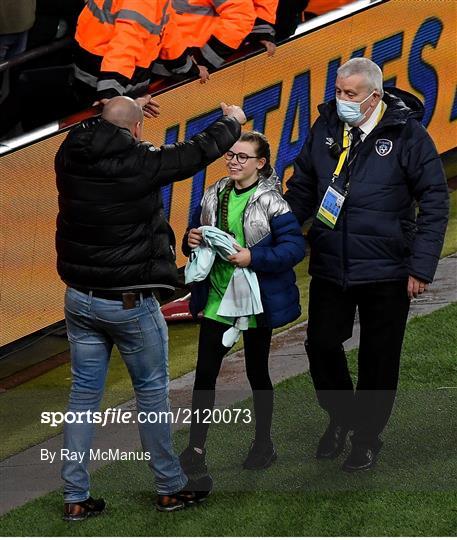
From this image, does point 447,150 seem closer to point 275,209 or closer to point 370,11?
point 370,11

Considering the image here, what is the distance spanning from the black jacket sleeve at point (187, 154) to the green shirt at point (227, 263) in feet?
1.32

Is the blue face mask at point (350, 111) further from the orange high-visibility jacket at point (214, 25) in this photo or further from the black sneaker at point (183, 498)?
the orange high-visibility jacket at point (214, 25)

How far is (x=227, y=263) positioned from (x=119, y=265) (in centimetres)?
71

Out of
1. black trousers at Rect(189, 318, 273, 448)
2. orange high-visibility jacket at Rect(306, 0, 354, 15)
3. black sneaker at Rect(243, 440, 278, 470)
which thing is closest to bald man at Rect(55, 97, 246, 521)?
black trousers at Rect(189, 318, 273, 448)

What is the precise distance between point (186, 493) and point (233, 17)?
3883mm

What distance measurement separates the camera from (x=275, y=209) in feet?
21.6

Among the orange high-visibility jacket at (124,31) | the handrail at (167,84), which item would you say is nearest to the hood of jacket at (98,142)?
the handrail at (167,84)

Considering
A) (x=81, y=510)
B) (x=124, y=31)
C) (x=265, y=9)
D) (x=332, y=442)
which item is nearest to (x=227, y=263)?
(x=332, y=442)

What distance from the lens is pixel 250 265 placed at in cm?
652

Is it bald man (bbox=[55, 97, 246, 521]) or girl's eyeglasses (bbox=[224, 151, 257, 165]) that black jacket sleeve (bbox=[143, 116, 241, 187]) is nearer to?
bald man (bbox=[55, 97, 246, 521])

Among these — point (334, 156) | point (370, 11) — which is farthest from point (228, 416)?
point (370, 11)

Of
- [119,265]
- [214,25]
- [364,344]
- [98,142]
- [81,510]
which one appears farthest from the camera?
[214,25]

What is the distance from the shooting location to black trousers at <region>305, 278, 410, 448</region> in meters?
6.61

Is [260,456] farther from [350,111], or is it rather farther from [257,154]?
[350,111]
